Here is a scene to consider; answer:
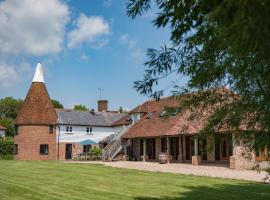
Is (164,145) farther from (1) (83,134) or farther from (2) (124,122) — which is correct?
(1) (83,134)

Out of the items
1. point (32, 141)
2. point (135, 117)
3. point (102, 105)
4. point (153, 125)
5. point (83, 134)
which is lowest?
point (32, 141)

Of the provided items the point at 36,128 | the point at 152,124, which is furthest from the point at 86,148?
the point at 152,124

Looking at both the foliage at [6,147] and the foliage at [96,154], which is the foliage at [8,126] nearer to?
the foliage at [6,147]

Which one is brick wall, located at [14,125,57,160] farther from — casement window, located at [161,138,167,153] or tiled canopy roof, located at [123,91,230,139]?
casement window, located at [161,138,167,153]

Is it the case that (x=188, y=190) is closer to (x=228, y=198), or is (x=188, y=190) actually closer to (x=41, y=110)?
(x=228, y=198)

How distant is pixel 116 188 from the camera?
16.7m

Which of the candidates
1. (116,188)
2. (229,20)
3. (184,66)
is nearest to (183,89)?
(184,66)

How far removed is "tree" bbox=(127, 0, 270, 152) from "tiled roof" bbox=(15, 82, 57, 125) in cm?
4329

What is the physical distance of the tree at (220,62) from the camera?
4259 mm

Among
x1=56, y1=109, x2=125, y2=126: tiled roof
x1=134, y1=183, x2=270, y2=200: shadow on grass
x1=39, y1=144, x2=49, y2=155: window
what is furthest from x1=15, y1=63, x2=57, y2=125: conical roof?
x1=134, y1=183, x2=270, y2=200: shadow on grass

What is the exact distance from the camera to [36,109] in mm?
50031

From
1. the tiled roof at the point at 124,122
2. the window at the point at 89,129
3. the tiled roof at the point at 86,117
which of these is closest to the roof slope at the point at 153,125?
the tiled roof at the point at 124,122

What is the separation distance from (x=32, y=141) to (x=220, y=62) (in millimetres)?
44231

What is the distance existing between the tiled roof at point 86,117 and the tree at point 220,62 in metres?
45.6
